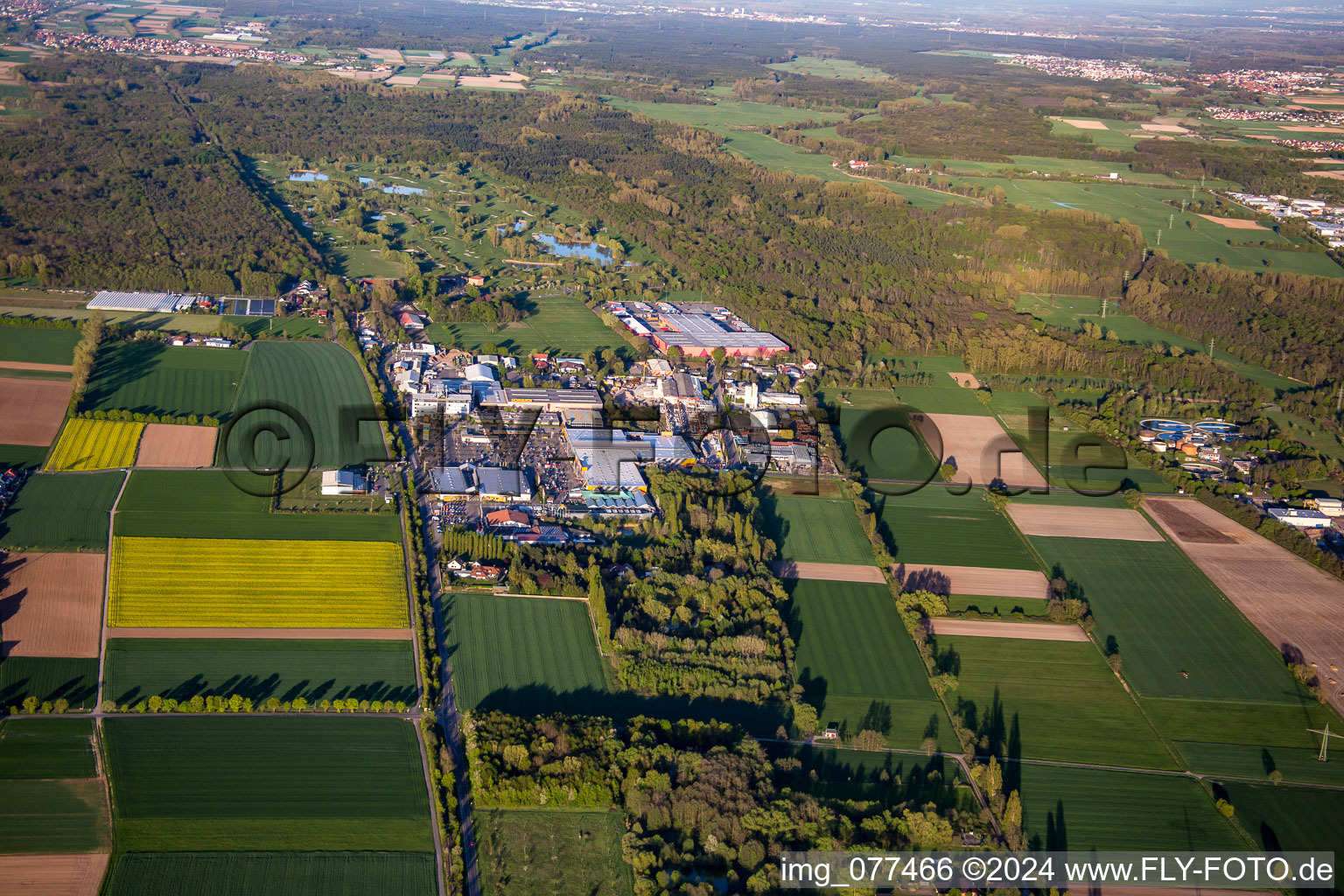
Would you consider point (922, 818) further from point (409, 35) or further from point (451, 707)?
point (409, 35)

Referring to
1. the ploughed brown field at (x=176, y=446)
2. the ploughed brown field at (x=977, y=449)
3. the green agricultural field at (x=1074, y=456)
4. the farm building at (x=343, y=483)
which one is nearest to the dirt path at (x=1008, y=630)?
the green agricultural field at (x=1074, y=456)

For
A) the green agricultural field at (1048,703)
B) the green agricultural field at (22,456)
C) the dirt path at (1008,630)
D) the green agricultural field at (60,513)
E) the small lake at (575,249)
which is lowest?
the green agricultural field at (1048,703)

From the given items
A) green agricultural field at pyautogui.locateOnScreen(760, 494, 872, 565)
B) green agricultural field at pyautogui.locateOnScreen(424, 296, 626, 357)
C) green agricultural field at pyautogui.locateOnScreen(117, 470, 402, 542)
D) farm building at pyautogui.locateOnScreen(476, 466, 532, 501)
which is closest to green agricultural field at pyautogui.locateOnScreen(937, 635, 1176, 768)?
green agricultural field at pyautogui.locateOnScreen(760, 494, 872, 565)

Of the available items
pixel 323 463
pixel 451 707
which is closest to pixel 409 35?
pixel 323 463

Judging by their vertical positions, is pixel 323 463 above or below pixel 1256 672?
above

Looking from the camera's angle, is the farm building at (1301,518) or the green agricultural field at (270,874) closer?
the green agricultural field at (270,874)

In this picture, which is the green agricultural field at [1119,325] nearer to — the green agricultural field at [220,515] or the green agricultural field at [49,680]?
the green agricultural field at [220,515]

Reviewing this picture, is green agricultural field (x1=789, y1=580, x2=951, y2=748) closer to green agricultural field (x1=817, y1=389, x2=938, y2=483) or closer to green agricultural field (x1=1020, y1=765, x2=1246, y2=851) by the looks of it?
green agricultural field (x1=1020, y1=765, x2=1246, y2=851)

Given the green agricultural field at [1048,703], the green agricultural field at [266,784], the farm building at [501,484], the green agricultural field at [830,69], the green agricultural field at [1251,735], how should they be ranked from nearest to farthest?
the green agricultural field at [266,784] < the green agricultural field at [1251,735] < the green agricultural field at [1048,703] < the farm building at [501,484] < the green agricultural field at [830,69]
